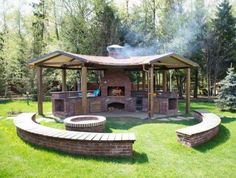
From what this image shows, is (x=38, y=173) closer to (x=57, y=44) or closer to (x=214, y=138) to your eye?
(x=214, y=138)

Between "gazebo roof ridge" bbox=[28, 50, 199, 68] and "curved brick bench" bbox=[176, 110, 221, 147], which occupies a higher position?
"gazebo roof ridge" bbox=[28, 50, 199, 68]

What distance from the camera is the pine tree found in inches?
471

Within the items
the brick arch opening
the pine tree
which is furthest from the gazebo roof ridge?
the pine tree

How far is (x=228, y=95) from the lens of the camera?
40.6ft

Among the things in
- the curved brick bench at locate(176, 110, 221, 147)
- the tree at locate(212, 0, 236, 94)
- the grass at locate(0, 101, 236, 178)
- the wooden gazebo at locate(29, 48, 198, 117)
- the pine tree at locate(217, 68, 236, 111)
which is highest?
the tree at locate(212, 0, 236, 94)

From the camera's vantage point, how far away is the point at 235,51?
19.5 metres

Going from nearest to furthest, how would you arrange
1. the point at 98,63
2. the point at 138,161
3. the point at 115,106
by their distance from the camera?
1. the point at 138,161
2. the point at 98,63
3. the point at 115,106

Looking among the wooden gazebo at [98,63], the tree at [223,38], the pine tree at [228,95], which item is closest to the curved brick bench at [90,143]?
the wooden gazebo at [98,63]

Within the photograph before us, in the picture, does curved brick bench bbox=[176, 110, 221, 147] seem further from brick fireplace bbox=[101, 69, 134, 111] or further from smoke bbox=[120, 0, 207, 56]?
smoke bbox=[120, 0, 207, 56]

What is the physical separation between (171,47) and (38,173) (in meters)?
17.3

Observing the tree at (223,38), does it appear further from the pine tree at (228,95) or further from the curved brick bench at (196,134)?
the curved brick bench at (196,134)

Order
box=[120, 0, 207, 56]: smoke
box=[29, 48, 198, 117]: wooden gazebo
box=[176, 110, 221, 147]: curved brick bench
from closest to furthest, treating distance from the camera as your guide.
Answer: box=[176, 110, 221, 147]: curved brick bench < box=[29, 48, 198, 117]: wooden gazebo < box=[120, 0, 207, 56]: smoke

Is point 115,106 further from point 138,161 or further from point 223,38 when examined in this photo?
point 223,38

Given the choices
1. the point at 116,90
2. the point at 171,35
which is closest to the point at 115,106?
the point at 116,90
